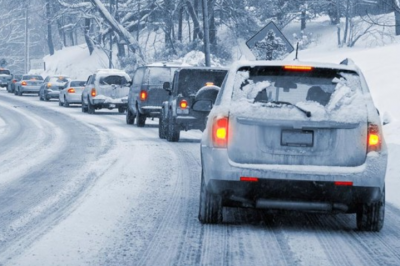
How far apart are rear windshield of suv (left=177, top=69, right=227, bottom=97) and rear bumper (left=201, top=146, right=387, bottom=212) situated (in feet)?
40.6

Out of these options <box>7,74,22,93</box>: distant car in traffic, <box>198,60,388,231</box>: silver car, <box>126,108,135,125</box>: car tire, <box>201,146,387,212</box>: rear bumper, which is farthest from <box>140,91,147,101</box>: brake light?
<box>7,74,22,93</box>: distant car in traffic

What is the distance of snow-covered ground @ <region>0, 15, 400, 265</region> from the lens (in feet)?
23.8

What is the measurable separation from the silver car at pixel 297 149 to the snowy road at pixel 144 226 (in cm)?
41

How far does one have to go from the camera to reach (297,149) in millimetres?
8133

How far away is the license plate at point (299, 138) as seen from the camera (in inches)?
320

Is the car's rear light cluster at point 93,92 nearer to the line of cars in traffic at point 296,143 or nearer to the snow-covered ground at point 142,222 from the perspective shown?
the snow-covered ground at point 142,222

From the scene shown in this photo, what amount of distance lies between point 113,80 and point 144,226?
25521 mm

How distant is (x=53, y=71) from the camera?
3364 inches

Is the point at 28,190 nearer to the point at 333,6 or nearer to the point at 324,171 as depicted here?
the point at 324,171

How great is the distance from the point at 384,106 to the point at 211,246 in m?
19.9

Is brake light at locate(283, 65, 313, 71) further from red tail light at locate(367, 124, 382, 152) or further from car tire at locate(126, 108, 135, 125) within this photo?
car tire at locate(126, 108, 135, 125)

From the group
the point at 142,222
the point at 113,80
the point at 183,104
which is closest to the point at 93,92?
the point at 113,80

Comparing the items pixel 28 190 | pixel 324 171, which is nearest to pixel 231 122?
pixel 324 171

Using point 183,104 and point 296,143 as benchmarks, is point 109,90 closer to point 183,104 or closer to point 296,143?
point 183,104
